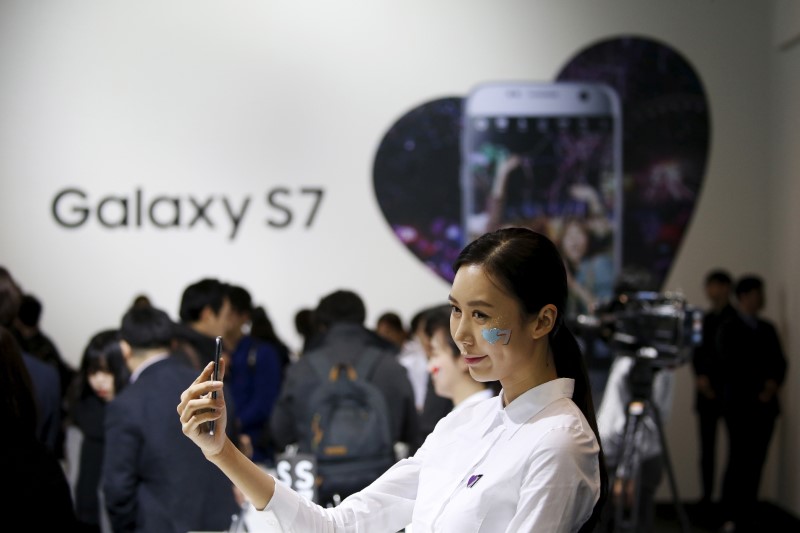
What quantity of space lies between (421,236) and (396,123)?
772 millimetres

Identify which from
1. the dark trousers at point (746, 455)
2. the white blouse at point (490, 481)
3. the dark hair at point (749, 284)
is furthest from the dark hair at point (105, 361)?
the dark hair at point (749, 284)

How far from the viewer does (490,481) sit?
1622 millimetres

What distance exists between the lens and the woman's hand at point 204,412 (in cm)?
162

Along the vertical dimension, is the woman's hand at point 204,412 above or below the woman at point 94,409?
above

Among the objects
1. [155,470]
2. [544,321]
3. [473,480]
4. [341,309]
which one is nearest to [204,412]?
[473,480]

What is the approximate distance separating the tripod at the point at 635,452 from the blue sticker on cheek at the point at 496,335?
2.95m

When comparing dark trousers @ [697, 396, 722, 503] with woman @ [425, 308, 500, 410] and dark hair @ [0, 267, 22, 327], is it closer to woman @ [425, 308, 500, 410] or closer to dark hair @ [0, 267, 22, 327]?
woman @ [425, 308, 500, 410]

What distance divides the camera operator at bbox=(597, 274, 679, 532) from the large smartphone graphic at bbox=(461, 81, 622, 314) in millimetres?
2316

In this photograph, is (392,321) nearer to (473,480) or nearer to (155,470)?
(155,470)

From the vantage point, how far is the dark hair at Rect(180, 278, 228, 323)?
4086 mm

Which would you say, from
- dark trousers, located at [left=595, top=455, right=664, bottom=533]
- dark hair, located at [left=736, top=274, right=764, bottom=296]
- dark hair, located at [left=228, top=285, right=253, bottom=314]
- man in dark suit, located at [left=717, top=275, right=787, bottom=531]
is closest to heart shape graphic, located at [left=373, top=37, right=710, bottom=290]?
dark hair, located at [left=736, top=274, right=764, bottom=296]

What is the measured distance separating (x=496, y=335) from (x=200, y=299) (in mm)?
2566

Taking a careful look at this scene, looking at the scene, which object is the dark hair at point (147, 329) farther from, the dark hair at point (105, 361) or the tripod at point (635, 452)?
the tripod at point (635, 452)

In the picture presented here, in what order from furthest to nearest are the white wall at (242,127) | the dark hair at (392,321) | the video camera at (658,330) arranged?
the white wall at (242,127) < the dark hair at (392,321) < the video camera at (658,330)
